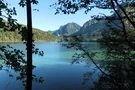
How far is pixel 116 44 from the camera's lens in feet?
31.6

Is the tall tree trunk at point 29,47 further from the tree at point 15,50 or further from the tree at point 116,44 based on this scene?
the tree at point 116,44

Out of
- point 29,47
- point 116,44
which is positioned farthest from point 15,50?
point 116,44

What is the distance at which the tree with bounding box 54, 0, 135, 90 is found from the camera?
27.6ft

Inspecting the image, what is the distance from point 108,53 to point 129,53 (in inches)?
42.2

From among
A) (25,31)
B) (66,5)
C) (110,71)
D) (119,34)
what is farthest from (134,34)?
(25,31)

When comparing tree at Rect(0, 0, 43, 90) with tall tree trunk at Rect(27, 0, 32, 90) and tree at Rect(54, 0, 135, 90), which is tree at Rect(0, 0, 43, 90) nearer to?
tall tree trunk at Rect(27, 0, 32, 90)

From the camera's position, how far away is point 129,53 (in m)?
9.84

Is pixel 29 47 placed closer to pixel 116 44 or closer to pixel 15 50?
pixel 15 50

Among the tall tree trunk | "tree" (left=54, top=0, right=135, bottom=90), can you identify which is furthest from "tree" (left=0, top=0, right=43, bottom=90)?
"tree" (left=54, top=0, right=135, bottom=90)

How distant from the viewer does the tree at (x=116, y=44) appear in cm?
841

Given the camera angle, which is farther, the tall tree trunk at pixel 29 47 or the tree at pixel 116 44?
the tree at pixel 116 44

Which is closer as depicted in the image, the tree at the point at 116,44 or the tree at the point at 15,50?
the tree at the point at 15,50

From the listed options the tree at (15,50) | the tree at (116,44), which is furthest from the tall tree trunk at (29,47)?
the tree at (116,44)

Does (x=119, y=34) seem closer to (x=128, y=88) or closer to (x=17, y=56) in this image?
(x=128, y=88)
